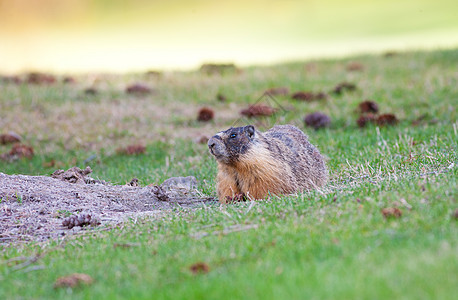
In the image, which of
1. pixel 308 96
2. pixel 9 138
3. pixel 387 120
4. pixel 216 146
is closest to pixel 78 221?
pixel 216 146

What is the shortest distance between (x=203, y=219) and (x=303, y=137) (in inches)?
163

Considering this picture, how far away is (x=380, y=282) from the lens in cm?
454

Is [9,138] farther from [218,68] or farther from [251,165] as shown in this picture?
[218,68]

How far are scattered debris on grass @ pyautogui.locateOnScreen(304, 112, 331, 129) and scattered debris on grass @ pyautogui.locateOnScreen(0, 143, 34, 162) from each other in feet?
24.2

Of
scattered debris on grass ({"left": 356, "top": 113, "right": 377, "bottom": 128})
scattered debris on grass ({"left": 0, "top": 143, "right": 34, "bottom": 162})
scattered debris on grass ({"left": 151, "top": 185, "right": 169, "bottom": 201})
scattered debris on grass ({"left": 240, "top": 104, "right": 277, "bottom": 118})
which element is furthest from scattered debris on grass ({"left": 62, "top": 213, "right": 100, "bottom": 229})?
scattered debris on grass ({"left": 356, "top": 113, "right": 377, "bottom": 128})

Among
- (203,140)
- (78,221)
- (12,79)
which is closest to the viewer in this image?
(78,221)

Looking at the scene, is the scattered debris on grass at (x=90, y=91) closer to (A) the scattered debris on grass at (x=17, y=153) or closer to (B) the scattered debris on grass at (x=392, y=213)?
(A) the scattered debris on grass at (x=17, y=153)

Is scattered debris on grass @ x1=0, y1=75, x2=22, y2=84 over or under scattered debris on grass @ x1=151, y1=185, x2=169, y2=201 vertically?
over

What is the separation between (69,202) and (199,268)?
13.2 ft

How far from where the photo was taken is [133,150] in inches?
591

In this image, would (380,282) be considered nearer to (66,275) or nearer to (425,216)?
(425,216)

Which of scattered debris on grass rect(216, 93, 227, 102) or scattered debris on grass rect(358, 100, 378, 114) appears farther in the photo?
scattered debris on grass rect(216, 93, 227, 102)

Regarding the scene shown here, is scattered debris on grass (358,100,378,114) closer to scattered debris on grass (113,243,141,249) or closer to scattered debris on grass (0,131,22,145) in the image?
scattered debris on grass (0,131,22,145)

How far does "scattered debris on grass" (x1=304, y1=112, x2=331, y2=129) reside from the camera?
51.5 ft
